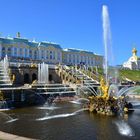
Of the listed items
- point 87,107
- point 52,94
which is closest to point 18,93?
point 52,94

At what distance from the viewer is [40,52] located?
119938 mm

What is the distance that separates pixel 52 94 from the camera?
1783 inches

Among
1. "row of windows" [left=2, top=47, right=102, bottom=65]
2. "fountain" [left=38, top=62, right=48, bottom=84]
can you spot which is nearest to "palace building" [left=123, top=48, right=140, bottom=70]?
"row of windows" [left=2, top=47, right=102, bottom=65]

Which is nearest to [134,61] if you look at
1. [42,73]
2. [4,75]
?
[42,73]

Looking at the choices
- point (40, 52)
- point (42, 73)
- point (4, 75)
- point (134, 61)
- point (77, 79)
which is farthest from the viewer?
point (134, 61)

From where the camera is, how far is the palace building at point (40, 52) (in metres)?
108

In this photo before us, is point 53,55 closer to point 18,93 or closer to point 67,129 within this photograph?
point 18,93

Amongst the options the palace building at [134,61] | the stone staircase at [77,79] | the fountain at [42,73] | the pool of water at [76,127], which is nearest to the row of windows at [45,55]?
the palace building at [134,61]

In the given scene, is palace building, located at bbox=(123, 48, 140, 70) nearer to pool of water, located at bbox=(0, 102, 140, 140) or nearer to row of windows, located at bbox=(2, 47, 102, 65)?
row of windows, located at bbox=(2, 47, 102, 65)

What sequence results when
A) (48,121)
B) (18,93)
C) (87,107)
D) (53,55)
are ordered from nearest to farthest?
(48,121) → (87,107) → (18,93) → (53,55)

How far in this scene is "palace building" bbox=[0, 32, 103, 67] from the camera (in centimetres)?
10838

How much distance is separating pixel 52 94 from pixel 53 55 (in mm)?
82345

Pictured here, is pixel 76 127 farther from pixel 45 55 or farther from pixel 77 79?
pixel 45 55

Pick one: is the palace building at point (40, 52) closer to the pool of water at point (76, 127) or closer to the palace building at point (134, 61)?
the palace building at point (134, 61)
